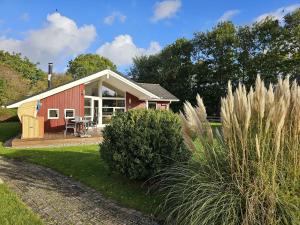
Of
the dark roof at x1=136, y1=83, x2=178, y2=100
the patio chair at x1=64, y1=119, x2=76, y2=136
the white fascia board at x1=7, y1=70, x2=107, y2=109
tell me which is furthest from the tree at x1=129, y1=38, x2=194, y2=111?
the patio chair at x1=64, y1=119, x2=76, y2=136

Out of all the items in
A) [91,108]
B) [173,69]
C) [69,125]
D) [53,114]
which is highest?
[173,69]

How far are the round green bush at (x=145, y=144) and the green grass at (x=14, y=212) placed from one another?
1720 millimetres

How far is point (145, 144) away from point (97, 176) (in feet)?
6.11

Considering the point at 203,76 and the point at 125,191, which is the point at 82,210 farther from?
the point at 203,76

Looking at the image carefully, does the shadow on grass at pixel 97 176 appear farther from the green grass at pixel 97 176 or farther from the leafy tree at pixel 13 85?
the leafy tree at pixel 13 85

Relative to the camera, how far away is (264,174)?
11.8ft

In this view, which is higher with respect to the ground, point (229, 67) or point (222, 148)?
point (229, 67)

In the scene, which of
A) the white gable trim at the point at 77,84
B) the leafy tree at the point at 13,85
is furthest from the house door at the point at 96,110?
the leafy tree at the point at 13,85

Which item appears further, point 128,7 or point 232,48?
point 232,48

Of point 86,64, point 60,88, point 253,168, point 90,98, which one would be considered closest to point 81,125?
point 60,88

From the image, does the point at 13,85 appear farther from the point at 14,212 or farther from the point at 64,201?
the point at 14,212

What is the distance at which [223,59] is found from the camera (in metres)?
34.9

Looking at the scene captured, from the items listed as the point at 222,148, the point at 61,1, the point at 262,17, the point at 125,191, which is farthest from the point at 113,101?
the point at 262,17

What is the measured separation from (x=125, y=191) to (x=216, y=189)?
250 cm
